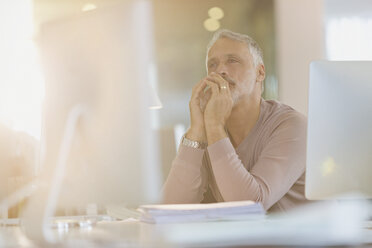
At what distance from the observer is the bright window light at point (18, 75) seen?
10.0 feet

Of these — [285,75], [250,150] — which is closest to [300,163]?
[250,150]

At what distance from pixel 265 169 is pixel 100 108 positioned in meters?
0.97

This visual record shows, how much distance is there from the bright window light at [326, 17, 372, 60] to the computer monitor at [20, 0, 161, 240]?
264 centimetres

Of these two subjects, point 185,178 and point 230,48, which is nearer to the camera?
point 185,178

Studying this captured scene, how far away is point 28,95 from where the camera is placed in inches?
121

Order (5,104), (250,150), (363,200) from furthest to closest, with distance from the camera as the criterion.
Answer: (5,104) < (250,150) < (363,200)

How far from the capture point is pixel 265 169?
1.72m

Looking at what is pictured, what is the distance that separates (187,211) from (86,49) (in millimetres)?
424

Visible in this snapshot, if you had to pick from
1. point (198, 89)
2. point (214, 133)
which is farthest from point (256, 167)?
point (198, 89)

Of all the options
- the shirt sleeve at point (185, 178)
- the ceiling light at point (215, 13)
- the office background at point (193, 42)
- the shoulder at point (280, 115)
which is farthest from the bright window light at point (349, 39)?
the shirt sleeve at point (185, 178)

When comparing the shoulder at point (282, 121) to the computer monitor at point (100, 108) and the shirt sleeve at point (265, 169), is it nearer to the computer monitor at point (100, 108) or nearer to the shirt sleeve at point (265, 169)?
the shirt sleeve at point (265, 169)

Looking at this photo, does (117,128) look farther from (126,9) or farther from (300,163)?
(300,163)

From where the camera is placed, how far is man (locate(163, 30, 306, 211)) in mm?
1701

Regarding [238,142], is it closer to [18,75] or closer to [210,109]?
[210,109]
